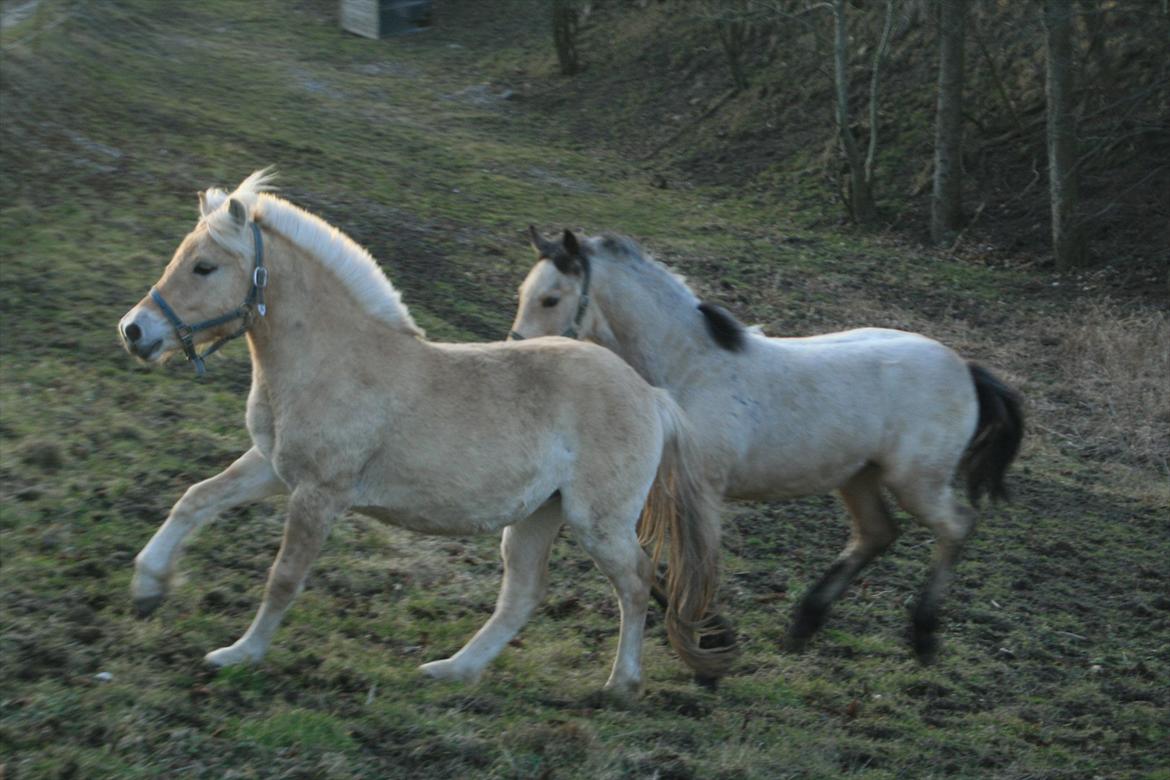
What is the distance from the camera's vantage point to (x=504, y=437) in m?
5.06

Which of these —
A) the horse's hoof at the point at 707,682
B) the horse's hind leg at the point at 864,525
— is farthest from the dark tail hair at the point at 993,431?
the horse's hoof at the point at 707,682

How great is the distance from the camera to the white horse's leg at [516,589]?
5.29 m

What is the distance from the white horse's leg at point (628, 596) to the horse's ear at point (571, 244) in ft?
5.87

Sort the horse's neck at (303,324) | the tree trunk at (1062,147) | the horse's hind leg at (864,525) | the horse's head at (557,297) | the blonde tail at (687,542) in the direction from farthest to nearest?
the tree trunk at (1062,147), the horse's hind leg at (864,525), the horse's head at (557,297), the blonde tail at (687,542), the horse's neck at (303,324)

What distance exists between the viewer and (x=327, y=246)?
202 inches

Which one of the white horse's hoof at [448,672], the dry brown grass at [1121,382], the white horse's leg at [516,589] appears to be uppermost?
the white horse's leg at [516,589]

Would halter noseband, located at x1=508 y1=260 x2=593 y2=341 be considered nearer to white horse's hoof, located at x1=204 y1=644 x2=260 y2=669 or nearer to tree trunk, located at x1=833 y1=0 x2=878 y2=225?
white horse's hoof, located at x1=204 y1=644 x2=260 y2=669

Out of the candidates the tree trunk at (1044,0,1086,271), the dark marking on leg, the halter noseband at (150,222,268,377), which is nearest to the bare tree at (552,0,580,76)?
the tree trunk at (1044,0,1086,271)

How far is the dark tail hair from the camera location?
6816 millimetres

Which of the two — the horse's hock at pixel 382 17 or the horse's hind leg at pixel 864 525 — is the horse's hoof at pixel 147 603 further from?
the horse's hock at pixel 382 17

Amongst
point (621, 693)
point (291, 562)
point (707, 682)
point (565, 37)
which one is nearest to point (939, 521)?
point (707, 682)

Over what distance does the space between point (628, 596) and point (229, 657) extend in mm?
1669

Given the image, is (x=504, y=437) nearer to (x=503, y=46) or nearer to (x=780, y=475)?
(x=780, y=475)

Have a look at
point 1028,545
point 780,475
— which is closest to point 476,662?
point 780,475
